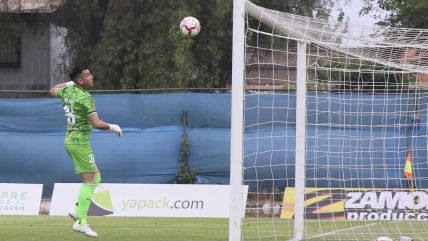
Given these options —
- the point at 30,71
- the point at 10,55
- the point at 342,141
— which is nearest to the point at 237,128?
the point at 342,141

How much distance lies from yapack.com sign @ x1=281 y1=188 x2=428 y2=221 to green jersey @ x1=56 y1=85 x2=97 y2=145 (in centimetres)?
483

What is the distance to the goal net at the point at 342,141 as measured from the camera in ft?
19.2

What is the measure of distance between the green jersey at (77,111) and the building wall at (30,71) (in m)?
12.0

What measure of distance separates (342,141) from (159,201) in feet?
13.1

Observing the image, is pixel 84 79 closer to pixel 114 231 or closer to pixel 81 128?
pixel 81 128

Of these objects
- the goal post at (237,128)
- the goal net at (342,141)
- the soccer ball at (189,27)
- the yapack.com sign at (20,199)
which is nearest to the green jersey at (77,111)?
the goal post at (237,128)

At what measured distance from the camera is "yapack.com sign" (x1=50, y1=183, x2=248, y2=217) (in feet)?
31.1

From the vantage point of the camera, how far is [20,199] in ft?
32.6

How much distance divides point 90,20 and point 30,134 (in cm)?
457

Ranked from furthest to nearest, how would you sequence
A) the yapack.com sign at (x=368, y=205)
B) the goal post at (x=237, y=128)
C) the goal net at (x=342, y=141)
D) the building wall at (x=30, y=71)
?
the building wall at (x=30, y=71) → the yapack.com sign at (x=368, y=205) → the goal net at (x=342, y=141) → the goal post at (x=237, y=128)

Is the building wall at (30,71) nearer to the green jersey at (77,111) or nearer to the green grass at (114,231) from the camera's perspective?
the green grass at (114,231)

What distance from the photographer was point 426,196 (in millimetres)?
9391

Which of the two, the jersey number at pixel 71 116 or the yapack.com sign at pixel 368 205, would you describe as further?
the yapack.com sign at pixel 368 205

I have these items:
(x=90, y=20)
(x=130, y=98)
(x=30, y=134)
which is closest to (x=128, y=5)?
(x=90, y=20)
